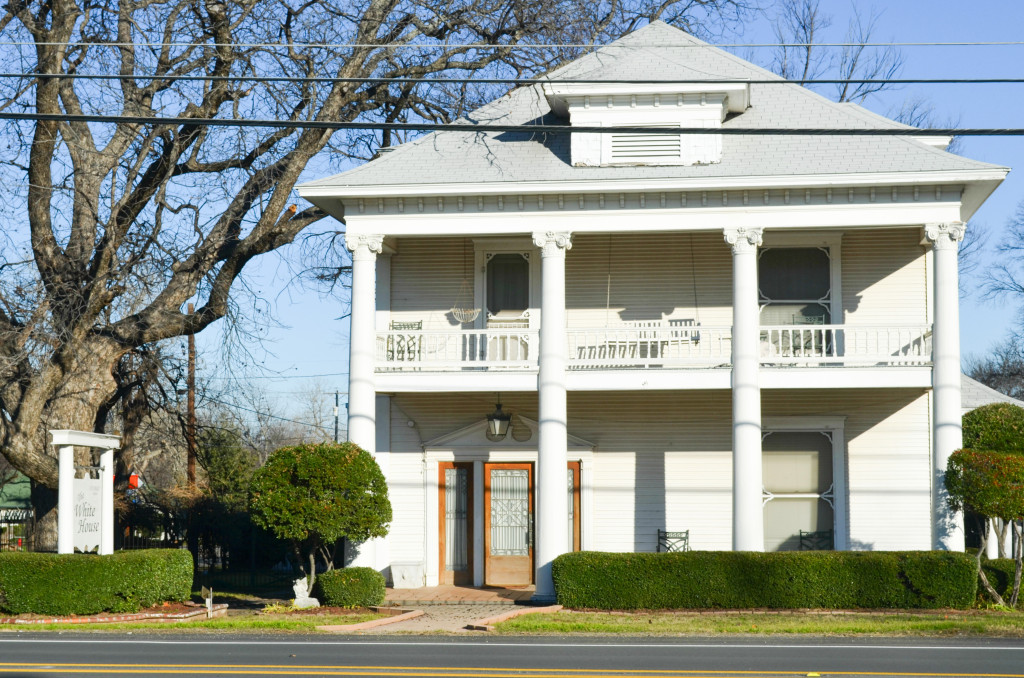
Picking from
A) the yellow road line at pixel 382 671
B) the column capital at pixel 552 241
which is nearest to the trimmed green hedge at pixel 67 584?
the yellow road line at pixel 382 671

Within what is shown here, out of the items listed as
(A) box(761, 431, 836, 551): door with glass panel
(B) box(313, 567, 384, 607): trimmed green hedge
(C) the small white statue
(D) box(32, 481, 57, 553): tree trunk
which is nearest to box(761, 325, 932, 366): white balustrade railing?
(A) box(761, 431, 836, 551): door with glass panel

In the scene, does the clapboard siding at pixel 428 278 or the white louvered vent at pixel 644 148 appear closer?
the white louvered vent at pixel 644 148

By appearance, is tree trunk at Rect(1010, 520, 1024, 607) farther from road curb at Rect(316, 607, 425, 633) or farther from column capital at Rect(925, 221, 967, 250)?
road curb at Rect(316, 607, 425, 633)

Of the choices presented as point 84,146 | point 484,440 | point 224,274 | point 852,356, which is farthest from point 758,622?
point 84,146

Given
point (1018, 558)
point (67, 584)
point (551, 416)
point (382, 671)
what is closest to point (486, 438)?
point (551, 416)

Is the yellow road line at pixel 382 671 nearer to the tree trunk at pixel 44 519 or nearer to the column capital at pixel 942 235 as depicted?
the column capital at pixel 942 235

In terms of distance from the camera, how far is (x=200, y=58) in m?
21.6

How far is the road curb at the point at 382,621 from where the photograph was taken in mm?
15164

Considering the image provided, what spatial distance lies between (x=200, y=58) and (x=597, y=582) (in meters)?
12.3

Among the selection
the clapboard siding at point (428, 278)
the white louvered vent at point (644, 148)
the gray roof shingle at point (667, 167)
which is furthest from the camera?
the clapboard siding at point (428, 278)

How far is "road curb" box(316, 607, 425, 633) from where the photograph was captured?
15.2 metres

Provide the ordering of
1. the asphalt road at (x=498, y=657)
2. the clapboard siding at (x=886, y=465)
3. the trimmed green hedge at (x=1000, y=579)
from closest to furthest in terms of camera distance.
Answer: the asphalt road at (x=498, y=657) → the trimmed green hedge at (x=1000, y=579) → the clapboard siding at (x=886, y=465)

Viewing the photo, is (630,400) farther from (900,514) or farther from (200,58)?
(200,58)

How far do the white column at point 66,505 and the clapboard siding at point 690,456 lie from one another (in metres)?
6.04
